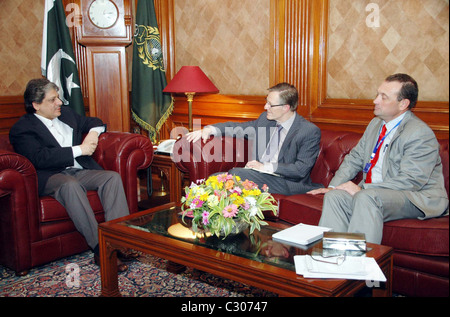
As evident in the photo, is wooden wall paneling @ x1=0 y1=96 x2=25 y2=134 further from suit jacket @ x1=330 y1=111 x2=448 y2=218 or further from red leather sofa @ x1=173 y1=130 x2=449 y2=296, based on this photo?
suit jacket @ x1=330 y1=111 x2=448 y2=218

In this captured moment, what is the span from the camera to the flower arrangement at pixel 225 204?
217cm

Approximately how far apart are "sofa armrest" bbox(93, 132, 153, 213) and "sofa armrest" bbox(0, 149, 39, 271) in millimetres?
654

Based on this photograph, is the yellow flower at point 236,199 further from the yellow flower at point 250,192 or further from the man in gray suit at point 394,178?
the man in gray suit at point 394,178

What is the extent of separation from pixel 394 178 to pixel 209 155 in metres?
1.31

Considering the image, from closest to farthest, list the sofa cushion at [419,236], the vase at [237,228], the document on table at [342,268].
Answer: the document on table at [342,268]
the vase at [237,228]
the sofa cushion at [419,236]

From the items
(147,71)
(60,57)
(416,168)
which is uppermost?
(60,57)

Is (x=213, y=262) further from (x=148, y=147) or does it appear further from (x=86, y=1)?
(x=86, y=1)

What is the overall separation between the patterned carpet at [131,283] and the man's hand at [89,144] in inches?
31.8

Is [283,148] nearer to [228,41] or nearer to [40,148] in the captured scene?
[228,41]

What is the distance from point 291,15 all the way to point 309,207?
178 cm

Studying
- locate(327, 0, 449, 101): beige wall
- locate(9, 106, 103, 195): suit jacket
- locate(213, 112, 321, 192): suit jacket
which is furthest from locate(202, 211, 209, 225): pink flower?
locate(327, 0, 449, 101): beige wall

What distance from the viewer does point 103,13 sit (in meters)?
4.28

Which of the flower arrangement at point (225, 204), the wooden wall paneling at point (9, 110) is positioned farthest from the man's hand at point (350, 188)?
the wooden wall paneling at point (9, 110)

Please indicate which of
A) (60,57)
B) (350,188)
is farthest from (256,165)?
(60,57)
